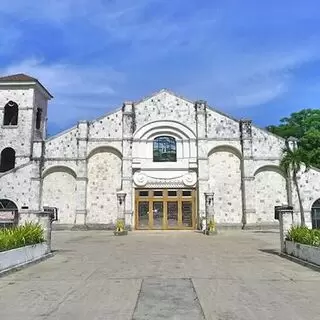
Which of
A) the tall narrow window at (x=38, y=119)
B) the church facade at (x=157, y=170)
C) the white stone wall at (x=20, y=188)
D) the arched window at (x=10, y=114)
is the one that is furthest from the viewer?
the tall narrow window at (x=38, y=119)

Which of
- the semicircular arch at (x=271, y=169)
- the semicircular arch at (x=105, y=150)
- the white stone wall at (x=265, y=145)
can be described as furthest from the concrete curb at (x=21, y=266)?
the white stone wall at (x=265, y=145)

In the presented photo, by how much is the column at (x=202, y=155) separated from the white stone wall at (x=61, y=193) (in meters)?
9.76

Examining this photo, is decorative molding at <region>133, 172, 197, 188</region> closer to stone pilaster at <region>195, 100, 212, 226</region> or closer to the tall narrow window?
stone pilaster at <region>195, 100, 212, 226</region>

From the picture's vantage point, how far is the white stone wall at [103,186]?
108ft

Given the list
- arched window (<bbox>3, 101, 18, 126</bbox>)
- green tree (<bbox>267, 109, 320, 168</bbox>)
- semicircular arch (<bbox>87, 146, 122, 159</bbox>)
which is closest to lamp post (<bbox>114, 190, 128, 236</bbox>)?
semicircular arch (<bbox>87, 146, 122, 159</bbox>)

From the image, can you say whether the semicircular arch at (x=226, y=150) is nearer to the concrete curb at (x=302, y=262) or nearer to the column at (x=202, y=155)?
the column at (x=202, y=155)

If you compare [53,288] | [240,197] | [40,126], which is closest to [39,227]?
[53,288]

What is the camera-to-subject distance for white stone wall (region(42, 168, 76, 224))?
108ft

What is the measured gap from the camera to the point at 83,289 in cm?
830

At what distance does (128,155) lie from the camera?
33.2m

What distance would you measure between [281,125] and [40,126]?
2495cm

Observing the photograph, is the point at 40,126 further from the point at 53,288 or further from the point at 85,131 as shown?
the point at 53,288

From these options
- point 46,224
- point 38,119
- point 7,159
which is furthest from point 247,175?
point 46,224

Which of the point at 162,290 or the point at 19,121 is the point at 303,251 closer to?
the point at 162,290
